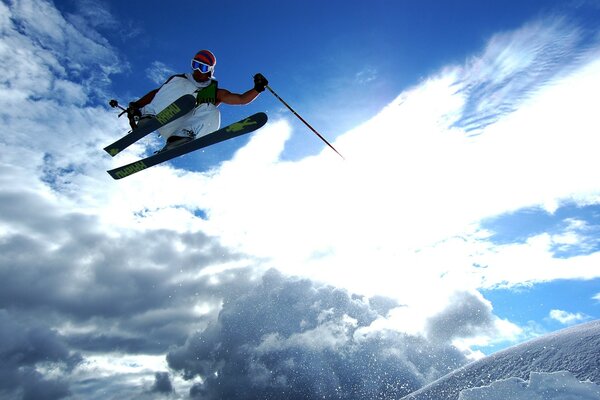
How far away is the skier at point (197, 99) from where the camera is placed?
890cm

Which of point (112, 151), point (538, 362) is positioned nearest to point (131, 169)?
point (112, 151)

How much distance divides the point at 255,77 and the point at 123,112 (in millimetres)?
4033

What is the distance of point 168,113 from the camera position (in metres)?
8.84

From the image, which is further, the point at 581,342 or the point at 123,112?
the point at 581,342

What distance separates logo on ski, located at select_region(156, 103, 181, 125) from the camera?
28.8 ft

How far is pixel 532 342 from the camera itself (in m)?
29.0

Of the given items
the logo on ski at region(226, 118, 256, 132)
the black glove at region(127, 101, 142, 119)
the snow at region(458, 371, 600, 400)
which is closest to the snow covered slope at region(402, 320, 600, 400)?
the snow at region(458, 371, 600, 400)

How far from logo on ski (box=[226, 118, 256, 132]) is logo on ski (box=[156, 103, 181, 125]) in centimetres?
146

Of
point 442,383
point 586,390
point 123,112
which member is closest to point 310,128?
point 123,112

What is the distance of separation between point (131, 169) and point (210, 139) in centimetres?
286

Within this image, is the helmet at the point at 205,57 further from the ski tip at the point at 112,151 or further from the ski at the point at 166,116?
the ski tip at the point at 112,151

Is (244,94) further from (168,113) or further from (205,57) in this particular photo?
(168,113)

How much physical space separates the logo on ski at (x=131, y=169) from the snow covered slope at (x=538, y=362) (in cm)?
2299

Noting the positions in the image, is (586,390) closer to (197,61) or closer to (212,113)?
(212,113)
